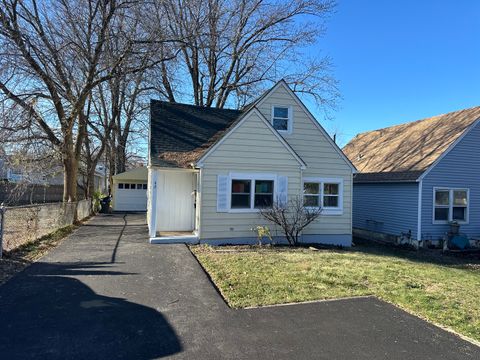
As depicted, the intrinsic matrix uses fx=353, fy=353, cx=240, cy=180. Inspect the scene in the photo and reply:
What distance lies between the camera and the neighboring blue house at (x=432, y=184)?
15.4 meters

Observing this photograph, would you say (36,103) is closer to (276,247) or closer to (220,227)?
(220,227)

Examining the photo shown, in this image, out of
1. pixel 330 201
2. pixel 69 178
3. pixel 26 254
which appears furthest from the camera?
pixel 69 178

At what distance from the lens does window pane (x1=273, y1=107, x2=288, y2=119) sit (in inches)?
550

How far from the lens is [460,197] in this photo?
1616cm

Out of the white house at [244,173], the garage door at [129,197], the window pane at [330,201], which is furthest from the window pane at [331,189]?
the garage door at [129,197]

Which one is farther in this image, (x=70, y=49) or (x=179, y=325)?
(x=70, y=49)

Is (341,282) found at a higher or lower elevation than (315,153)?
lower

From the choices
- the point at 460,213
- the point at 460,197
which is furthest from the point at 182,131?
the point at 460,213

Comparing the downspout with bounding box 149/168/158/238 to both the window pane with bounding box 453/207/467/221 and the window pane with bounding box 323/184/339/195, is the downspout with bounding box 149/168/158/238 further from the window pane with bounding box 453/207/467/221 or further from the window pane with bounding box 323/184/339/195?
the window pane with bounding box 453/207/467/221

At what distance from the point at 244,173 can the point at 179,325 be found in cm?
780

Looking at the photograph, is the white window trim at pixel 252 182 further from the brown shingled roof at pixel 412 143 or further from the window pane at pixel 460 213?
the window pane at pixel 460 213

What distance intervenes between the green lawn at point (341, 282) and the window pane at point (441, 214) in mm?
5644

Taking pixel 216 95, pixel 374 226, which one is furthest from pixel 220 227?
pixel 216 95

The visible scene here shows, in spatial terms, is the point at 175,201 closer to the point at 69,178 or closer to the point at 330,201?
the point at 330,201
